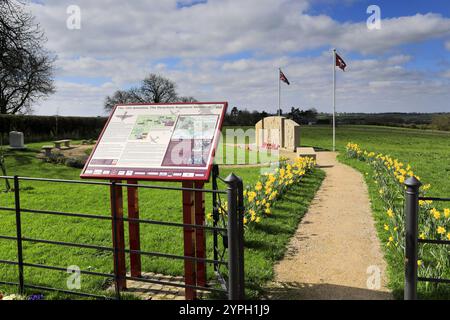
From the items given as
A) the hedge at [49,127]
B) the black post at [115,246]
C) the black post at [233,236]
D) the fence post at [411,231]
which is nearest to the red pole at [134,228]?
the black post at [115,246]

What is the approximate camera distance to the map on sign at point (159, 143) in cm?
414

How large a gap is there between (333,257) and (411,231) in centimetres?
263

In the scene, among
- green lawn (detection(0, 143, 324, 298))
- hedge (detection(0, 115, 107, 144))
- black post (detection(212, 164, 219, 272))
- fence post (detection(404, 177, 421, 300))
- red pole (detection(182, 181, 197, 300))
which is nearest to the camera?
fence post (detection(404, 177, 421, 300))

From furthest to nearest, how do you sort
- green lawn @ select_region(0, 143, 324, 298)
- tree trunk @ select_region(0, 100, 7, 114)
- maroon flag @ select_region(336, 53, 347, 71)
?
1. tree trunk @ select_region(0, 100, 7, 114)
2. maroon flag @ select_region(336, 53, 347, 71)
3. green lawn @ select_region(0, 143, 324, 298)

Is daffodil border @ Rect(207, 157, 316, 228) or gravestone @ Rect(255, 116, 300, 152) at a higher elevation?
gravestone @ Rect(255, 116, 300, 152)

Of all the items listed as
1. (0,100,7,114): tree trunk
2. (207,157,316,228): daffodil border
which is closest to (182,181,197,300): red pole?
(207,157,316,228): daffodil border

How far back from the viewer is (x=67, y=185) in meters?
12.6

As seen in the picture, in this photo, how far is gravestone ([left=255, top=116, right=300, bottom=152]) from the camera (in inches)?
872

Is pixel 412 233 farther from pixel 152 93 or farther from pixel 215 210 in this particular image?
pixel 152 93

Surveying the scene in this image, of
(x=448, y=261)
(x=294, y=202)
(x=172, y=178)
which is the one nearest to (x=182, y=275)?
(x=172, y=178)

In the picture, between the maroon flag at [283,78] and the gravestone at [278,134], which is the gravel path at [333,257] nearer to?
the gravestone at [278,134]

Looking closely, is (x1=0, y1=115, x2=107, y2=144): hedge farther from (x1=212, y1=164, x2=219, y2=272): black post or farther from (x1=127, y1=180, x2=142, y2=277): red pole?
(x1=212, y1=164, x2=219, y2=272): black post

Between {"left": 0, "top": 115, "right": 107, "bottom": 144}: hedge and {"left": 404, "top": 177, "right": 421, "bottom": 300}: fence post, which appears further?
{"left": 0, "top": 115, "right": 107, "bottom": 144}: hedge
